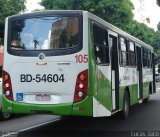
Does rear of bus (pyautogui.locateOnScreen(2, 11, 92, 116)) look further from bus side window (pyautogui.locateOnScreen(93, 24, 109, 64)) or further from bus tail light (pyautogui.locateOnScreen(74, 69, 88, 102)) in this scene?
bus side window (pyautogui.locateOnScreen(93, 24, 109, 64))

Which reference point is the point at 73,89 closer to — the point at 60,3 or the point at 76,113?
the point at 76,113

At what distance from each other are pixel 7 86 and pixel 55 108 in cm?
143

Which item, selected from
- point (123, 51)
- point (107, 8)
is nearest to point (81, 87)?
point (123, 51)

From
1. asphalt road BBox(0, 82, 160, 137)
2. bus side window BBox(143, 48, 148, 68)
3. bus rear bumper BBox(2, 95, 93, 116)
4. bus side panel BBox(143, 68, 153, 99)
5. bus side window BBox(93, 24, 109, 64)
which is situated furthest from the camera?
bus side window BBox(143, 48, 148, 68)

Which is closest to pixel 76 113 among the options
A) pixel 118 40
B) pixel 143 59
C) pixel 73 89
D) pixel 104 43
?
pixel 73 89

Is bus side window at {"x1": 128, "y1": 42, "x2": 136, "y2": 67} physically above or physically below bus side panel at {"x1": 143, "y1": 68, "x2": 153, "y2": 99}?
above

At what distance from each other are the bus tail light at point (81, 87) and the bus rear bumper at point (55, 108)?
117mm

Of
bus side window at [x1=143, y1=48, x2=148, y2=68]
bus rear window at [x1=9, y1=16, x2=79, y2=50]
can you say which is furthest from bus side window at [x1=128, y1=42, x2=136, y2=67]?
bus rear window at [x1=9, y1=16, x2=79, y2=50]

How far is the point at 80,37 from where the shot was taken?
1023 cm

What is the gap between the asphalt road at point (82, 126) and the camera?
1090 centimetres

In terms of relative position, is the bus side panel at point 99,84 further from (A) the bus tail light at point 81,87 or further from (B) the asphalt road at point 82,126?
(B) the asphalt road at point 82,126

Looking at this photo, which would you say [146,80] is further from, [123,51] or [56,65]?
[56,65]

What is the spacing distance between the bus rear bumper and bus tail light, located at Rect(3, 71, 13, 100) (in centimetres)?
15

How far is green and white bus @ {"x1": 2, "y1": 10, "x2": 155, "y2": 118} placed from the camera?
10.1 meters
